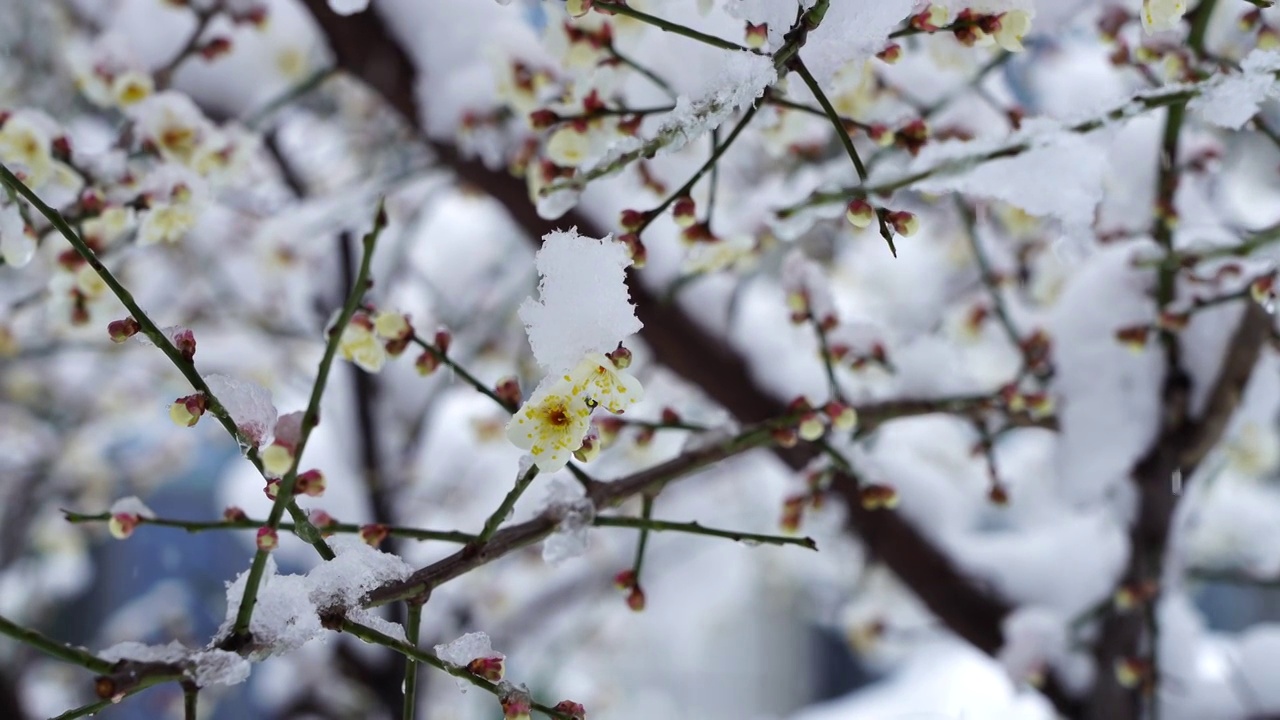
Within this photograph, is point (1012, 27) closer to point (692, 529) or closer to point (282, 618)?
point (692, 529)

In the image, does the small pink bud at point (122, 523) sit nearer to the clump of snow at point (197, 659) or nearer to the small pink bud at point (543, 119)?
the clump of snow at point (197, 659)

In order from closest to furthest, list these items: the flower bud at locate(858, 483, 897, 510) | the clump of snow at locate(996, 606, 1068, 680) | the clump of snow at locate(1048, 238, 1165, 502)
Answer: the flower bud at locate(858, 483, 897, 510)
the clump of snow at locate(1048, 238, 1165, 502)
the clump of snow at locate(996, 606, 1068, 680)

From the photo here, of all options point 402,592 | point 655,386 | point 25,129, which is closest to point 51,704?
point 655,386

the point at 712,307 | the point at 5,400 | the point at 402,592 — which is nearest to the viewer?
the point at 402,592

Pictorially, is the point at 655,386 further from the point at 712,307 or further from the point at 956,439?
the point at 712,307

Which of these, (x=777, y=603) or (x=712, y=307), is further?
(x=777, y=603)

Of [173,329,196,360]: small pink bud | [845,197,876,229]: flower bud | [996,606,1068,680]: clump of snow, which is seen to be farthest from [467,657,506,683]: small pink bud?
[996,606,1068,680]: clump of snow

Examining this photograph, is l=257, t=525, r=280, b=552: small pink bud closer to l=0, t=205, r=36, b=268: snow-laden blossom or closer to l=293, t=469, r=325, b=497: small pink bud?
l=293, t=469, r=325, b=497: small pink bud
